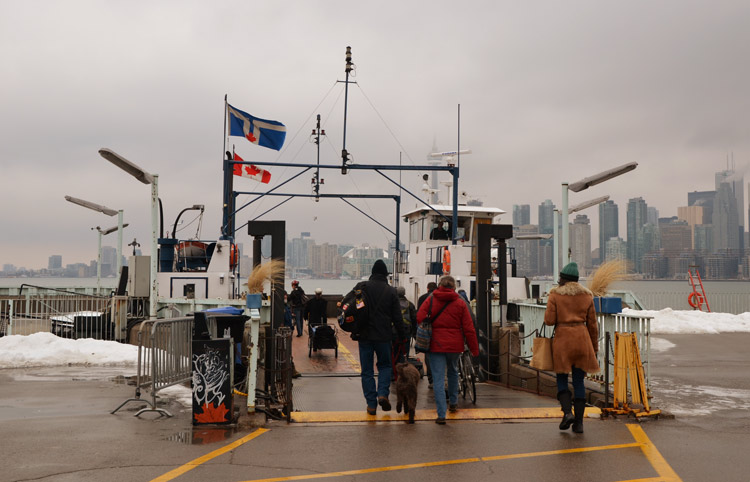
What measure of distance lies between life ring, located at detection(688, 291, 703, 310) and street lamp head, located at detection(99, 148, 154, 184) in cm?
2877

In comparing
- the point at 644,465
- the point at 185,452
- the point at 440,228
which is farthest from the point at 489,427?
the point at 440,228

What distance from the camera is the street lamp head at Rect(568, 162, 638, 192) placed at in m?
15.7

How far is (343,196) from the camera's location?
1100 inches

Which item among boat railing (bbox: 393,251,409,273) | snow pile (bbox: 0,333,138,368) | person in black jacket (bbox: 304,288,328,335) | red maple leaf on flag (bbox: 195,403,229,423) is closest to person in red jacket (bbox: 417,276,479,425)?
red maple leaf on flag (bbox: 195,403,229,423)

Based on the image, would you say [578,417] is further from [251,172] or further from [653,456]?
[251,172]

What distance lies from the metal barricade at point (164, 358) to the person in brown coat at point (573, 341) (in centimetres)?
468

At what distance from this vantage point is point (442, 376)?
841 centimetres

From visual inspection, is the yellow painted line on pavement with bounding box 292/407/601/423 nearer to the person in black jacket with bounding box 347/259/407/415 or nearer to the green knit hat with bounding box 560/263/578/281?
the person in black jacket with bounding box 347/259/407/415

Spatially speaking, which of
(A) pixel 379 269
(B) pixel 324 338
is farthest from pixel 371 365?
(B) pixel 324 338

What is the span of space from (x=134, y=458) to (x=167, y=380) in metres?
3.01

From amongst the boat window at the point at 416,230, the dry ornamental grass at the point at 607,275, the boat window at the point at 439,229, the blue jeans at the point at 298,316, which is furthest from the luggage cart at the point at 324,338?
the boat window at the point at 416,230

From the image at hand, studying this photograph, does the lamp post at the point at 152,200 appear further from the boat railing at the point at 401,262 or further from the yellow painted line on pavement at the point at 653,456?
the boat railing at the point at 401,262

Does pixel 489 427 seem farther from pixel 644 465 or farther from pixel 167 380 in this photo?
pixel 167 380

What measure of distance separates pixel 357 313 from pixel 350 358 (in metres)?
7.92
